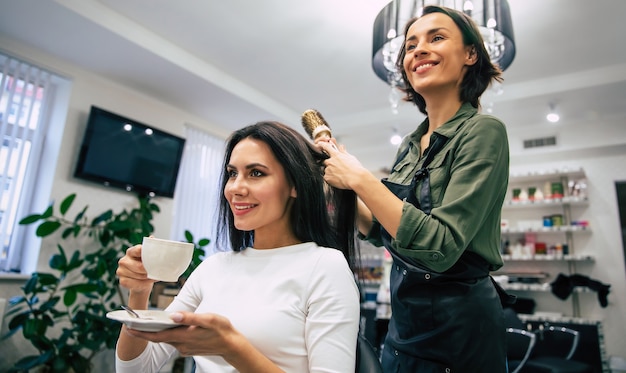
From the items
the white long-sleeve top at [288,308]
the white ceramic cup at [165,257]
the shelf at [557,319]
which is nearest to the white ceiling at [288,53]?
the shelf at [557,319]

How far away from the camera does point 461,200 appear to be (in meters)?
0.91

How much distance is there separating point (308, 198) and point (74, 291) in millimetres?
2598

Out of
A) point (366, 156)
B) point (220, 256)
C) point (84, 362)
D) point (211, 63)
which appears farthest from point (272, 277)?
point (366, 156)

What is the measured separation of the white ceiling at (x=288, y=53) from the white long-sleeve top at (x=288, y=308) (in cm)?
241

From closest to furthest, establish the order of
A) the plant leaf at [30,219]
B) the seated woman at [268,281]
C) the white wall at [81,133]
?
the seated woman at [268,281], the plant leaf at [30,219], the white wall at [81,133]

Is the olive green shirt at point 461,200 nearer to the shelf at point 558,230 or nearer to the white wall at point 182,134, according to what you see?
the white wall at point 182,134

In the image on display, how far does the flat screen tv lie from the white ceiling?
1.53 ft

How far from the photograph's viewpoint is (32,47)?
3.27 meters

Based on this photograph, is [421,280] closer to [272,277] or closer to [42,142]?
[272,277]

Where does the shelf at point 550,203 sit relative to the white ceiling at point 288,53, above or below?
below

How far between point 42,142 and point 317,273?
11.6 feet

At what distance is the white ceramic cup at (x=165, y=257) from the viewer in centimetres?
82

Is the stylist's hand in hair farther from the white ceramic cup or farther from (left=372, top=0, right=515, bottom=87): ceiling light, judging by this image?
(left=372, top=0, right=515, bottom=87): ceiling light

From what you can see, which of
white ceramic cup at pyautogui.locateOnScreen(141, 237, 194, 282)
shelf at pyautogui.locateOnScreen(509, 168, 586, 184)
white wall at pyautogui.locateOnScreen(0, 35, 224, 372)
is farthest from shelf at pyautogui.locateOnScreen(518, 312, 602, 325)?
white ceramic cup at pyautogui.locateOnScreen(141, 237, 194, 282)
